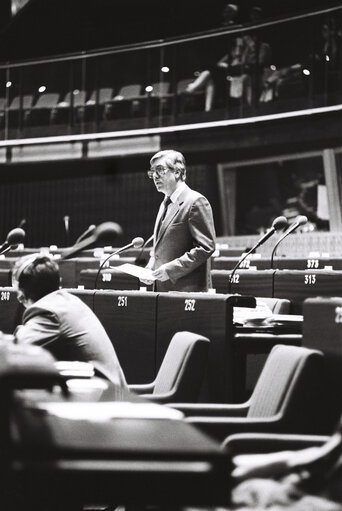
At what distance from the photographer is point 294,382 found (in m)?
3.05

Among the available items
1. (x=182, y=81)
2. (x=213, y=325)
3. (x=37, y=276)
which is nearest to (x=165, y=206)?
(x=213, y=325)

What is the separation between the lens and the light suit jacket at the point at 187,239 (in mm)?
5301

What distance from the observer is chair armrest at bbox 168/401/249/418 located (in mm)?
3326

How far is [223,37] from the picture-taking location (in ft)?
44.3

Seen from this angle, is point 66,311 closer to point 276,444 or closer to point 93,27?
point 276,444

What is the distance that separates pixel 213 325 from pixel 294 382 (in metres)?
1.52

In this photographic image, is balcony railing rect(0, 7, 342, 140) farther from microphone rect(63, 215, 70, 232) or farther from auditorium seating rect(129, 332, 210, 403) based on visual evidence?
auditorium seating rect(129, 332, 210, 403)

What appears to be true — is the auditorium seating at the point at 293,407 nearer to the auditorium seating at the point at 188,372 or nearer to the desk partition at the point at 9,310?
the auditorium seating at the point at 188,372

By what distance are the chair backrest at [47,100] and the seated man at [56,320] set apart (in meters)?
11.8

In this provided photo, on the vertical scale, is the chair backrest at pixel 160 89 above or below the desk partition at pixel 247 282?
above

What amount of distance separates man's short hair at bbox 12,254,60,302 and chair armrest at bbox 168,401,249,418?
0.60 metres

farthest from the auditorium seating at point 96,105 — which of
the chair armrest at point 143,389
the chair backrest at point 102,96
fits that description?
the chair armrest at point 143,389

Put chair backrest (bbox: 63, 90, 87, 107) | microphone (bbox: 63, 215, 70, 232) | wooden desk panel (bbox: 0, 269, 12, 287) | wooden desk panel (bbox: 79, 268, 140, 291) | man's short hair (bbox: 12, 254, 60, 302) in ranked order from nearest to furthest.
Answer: man's short hair (bbox: 12, 254, 60, 302), wooden desk panel (bbox: 79, 268, 140, 291), wooden desk panel (bbox: 0, 269, 12, 287), chair backrest (bbox: 63, 90, 87, 107), microphone (bbox: 63, 215, 70, 232)

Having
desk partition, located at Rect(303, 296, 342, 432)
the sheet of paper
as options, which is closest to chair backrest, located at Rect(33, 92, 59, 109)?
desk partition, located at Rect(303, 296, 342, 432)
